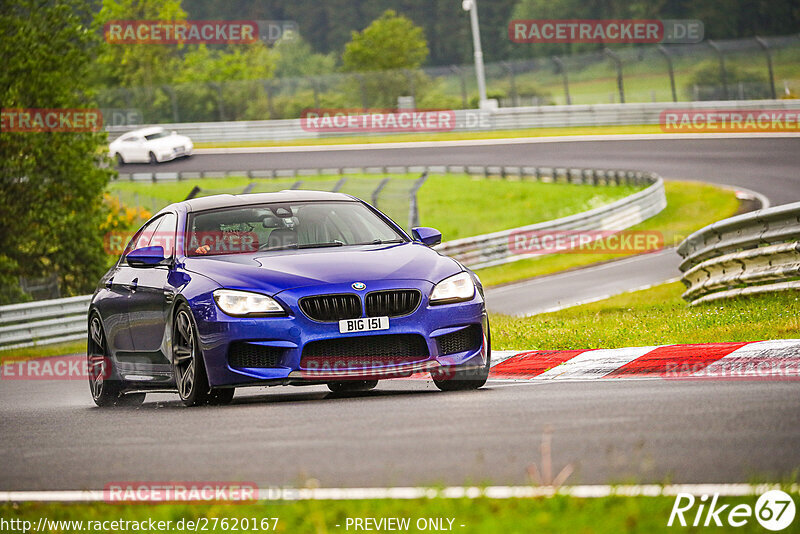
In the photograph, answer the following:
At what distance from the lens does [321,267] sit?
8617mm

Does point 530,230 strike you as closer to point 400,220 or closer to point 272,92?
point 400,220

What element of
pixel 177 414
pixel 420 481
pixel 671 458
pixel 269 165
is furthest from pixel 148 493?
pixel 269 165

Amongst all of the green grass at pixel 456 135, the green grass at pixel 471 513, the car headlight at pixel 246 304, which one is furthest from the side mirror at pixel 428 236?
the green grass at pixel 456 135

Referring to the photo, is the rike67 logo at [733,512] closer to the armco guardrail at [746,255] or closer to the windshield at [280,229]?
the windshield at [280,229]

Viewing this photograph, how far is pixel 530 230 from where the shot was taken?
96.3 ft

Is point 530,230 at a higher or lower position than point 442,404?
lower

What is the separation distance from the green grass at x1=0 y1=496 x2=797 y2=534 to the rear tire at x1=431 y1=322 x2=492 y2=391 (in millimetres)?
4233

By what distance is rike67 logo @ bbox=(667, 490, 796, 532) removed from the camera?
4036mm

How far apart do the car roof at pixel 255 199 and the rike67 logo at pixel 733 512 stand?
5.94 metres

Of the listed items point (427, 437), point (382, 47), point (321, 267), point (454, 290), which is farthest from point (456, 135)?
point (427, 437)

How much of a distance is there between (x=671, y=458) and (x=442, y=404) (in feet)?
8.42

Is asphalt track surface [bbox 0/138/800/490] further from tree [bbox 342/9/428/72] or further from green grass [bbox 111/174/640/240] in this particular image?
tree [bbox 342/9/428/72]

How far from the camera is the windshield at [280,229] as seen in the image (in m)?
9.38

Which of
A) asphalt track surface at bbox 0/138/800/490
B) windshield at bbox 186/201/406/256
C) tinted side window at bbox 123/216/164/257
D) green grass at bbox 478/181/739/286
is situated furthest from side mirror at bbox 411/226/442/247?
green grass at bbox 478/181/739/286
